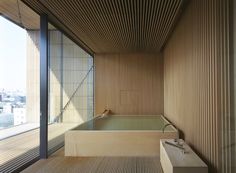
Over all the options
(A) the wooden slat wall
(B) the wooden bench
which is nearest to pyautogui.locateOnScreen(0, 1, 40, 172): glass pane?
(B) the wooden bench

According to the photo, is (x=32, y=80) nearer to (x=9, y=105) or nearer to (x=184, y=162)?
(x=9, y=105)

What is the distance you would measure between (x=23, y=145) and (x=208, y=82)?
172 inches

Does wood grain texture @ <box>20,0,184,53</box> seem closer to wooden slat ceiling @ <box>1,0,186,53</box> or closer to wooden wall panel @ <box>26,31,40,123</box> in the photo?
wooden slat ceiling @ <box>1,0,186,53</box>

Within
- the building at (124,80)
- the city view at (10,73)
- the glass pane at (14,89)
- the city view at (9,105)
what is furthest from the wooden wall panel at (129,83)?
the city view at (9,105)

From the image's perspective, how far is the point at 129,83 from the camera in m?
9.23

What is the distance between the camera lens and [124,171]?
13.3 feet

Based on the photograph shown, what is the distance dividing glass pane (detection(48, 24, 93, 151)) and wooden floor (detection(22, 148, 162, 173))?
92 centimetres

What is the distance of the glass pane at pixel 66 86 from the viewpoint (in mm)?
6531

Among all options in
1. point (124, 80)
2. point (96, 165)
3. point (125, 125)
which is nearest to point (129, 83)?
point (124, 80)

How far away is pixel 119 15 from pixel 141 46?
10.7 ft

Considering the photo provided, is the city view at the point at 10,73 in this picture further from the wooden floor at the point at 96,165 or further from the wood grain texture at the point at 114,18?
the wooden floor at the point at 96,165

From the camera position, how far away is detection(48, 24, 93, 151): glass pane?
653cm

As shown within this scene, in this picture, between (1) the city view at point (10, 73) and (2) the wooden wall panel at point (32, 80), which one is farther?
(2) the wooden wall panel at point (32, 80)

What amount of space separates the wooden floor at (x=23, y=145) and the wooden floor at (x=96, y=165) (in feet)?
A: 1.16
